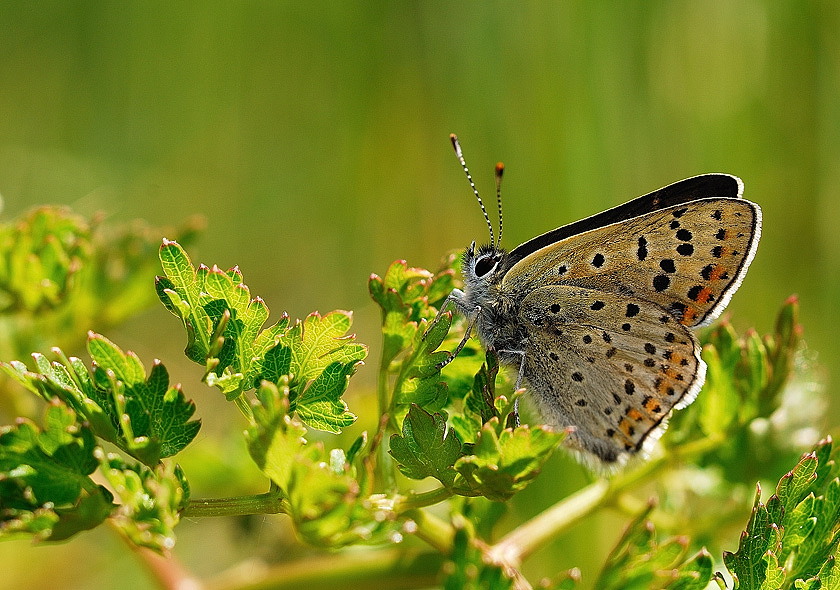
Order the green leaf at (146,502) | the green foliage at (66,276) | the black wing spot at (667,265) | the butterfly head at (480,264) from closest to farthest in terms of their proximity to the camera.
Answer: the green leaf at (146,502) < the black wing spot at (667,265) < the green foliage at (66,276) < the butterfly head at (480,264)

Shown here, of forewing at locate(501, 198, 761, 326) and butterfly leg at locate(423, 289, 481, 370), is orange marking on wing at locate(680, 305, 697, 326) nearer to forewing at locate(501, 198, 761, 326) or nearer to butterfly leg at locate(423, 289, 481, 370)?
forewing at locate(501, 198, 761, 326)

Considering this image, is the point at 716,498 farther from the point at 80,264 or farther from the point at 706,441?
the point at 80,264

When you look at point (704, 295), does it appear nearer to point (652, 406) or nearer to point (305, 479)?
point (652, 406)

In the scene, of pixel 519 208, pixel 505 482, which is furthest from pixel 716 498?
pixel 519 208

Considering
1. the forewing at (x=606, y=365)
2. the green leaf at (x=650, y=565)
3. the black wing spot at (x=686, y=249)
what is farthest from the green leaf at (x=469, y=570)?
the black wing spot at (x=686, y=249)

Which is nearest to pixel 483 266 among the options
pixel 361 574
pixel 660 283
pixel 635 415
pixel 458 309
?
pixel 458 309

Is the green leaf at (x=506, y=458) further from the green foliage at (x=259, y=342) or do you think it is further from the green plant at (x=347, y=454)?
the green foliage at (x=259, y=342)
